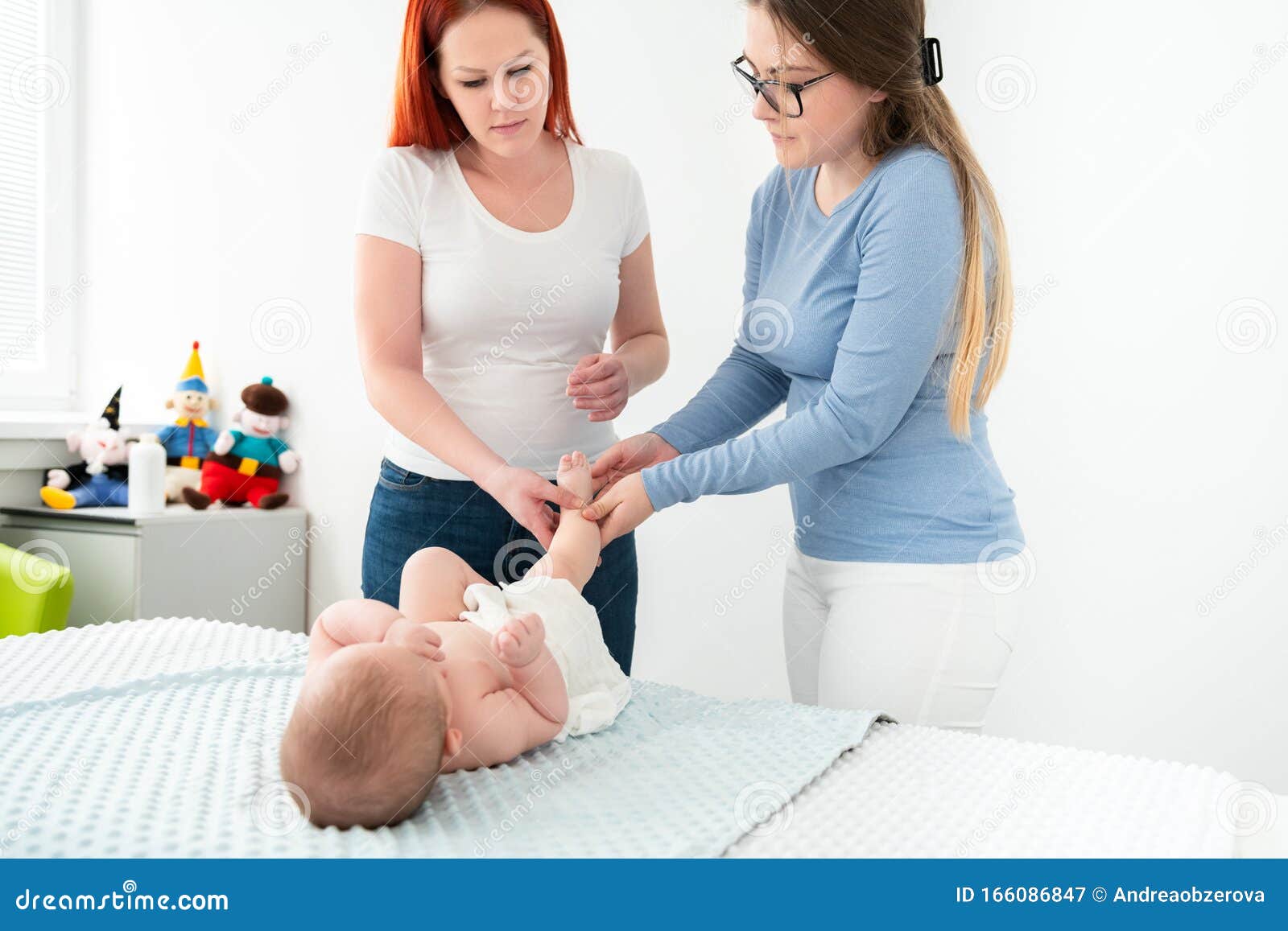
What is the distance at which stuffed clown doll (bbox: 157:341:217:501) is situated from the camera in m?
3.06

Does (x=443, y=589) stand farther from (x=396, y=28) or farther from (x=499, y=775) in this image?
(x=396, y=28)

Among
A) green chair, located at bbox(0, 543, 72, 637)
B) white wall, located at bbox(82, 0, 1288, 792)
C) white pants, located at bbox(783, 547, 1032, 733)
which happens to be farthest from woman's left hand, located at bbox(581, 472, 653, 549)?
green chair, located at bbox(0, 543, 72, 637)

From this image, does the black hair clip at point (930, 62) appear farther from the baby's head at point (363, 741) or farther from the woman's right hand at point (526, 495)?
the baby's head at point (363, 741)

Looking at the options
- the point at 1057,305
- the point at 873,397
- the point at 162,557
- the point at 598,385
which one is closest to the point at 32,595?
the point at 162,557

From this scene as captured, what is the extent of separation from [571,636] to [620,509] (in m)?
0.19

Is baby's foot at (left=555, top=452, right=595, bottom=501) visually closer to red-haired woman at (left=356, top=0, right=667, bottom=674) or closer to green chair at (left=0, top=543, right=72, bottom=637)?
red-haired woman at (left=356, top=0, right=667, bottom=674)

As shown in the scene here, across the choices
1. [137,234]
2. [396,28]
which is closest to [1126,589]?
[396,28]

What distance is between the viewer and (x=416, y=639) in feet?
3.82

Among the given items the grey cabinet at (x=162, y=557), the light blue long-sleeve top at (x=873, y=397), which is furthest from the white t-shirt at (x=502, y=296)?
the grey cabinet at (x=162, y=557)

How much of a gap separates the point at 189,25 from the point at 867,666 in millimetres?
2883

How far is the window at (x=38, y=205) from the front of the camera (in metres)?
3.16

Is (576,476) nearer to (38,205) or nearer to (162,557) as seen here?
(162,557)

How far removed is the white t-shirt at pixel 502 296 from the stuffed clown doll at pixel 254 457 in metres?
1.55

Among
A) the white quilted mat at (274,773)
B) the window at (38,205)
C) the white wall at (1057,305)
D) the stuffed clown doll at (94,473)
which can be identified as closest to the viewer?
the white quilted mat at (274,773)
